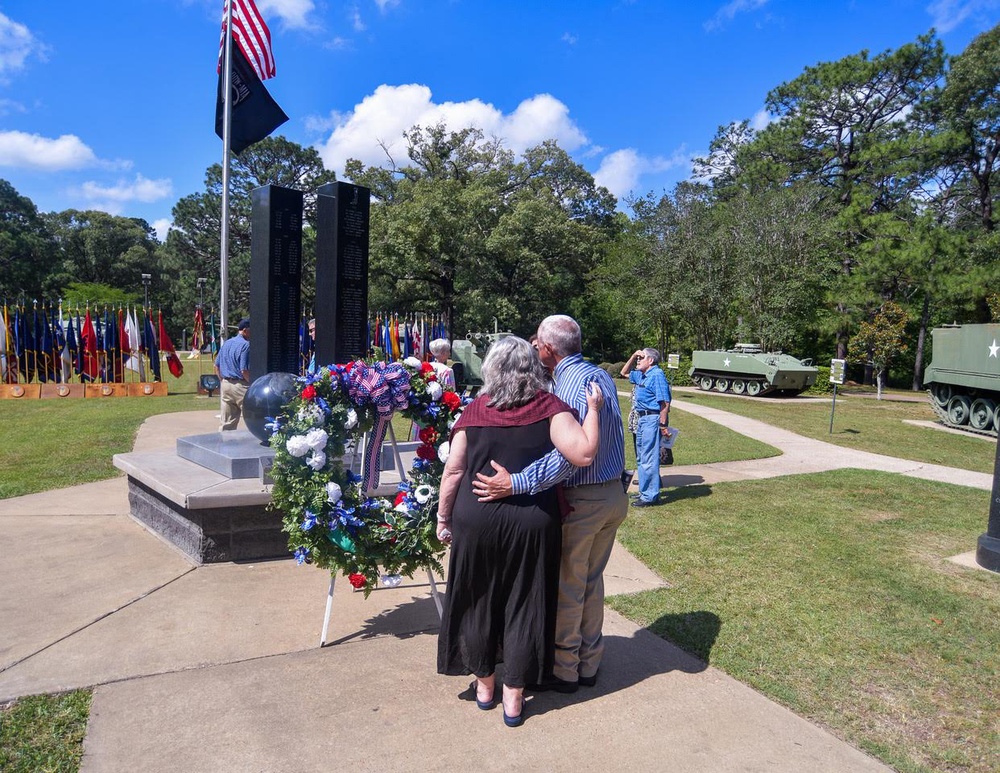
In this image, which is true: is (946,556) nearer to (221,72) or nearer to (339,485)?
(339,485)

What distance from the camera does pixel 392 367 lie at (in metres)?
4.08

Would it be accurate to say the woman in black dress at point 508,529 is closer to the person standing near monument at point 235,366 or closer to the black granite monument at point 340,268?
the black granite monument at point 340,268

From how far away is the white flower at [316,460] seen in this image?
381cm

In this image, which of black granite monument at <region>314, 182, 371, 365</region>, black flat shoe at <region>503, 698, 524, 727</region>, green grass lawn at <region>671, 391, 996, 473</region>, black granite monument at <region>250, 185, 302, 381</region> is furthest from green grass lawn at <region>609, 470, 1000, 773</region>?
green grass lawn at <region>671, 391, 996, 473</region>

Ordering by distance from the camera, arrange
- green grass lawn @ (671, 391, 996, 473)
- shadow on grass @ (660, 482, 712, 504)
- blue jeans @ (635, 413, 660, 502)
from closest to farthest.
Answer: blue jeans @ (635, 413, 660, 502) < shadow on grass @ (660, 482, 712, 504) < green grass lawn @ (671, 391, 996, 473)

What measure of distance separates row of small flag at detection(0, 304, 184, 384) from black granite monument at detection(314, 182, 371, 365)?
1504 cm

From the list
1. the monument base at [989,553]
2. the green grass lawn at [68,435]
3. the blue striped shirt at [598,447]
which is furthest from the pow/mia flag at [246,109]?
the monument base at [989,553]

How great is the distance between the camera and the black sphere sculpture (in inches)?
235

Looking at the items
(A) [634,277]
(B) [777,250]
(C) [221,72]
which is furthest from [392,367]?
(A) [634,277]

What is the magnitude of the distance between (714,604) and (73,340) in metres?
21.5

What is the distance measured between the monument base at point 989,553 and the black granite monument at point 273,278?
6654 millimetres

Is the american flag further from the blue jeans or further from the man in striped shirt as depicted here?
the man in striped shirt

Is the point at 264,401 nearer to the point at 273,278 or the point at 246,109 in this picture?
the point at 273,278

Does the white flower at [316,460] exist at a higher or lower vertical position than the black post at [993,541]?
higher
